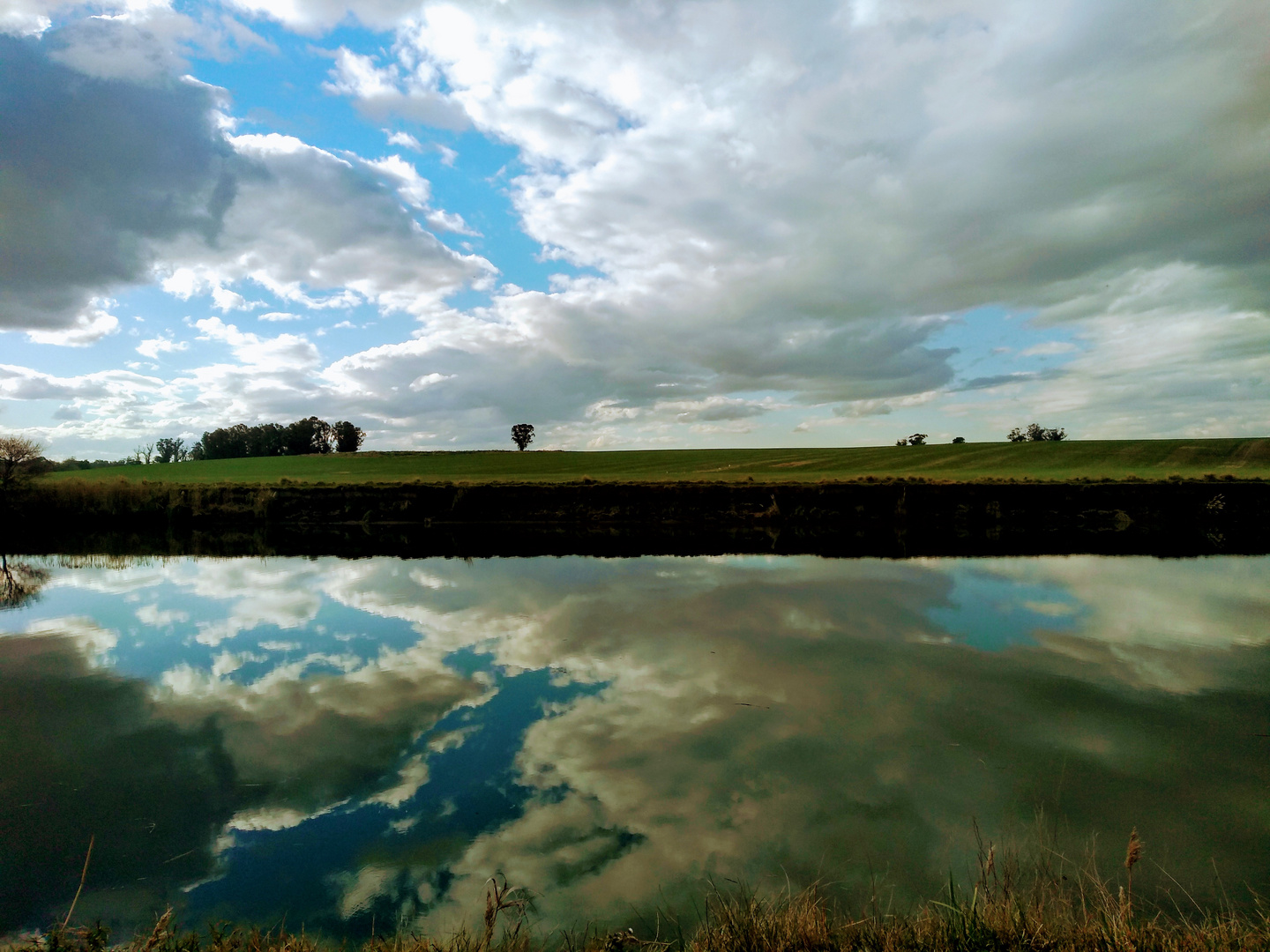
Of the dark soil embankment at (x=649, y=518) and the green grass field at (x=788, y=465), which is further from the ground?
the green grass field at (x=788, y=465)

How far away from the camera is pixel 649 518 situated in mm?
35594

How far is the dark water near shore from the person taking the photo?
14.6 feet

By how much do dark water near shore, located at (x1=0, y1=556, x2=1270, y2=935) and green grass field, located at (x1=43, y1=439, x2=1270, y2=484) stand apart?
33.2 meters

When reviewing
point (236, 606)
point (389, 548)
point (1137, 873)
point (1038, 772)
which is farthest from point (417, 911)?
point (389, 548)

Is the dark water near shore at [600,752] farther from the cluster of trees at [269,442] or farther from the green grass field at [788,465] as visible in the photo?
the cluster of trees at [269,442]

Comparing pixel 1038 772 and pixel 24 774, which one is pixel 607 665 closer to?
pixel 1038 772

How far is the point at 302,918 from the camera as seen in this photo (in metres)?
4.08

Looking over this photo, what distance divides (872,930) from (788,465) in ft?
186

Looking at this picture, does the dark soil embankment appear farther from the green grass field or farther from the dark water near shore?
the dark water near shore

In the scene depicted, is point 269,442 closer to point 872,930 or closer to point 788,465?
point 788,465

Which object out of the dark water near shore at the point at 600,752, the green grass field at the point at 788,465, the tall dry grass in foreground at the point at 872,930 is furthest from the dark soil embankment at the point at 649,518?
the tall dry grass in foreground at the point at 872,930

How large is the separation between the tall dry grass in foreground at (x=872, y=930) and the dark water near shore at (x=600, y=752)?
0.28 meters

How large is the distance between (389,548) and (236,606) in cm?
1103

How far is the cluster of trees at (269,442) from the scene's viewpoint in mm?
97750
